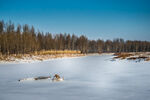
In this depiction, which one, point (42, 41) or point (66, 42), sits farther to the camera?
point (66, 42)

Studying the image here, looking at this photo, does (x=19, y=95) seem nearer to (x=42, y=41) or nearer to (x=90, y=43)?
(x=42, y=41)

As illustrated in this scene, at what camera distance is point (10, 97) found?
16.5ft

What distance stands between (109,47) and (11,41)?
88482 mm

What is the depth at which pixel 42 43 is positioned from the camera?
225ft

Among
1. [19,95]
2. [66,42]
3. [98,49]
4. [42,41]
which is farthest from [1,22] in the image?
[98,49]

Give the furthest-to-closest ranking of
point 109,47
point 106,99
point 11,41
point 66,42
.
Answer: point 109,47, point 66,42, point 11,41, point 106,99

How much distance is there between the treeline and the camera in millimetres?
43031

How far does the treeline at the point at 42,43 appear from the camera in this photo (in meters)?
43.0

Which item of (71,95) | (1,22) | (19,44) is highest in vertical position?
(1,22)

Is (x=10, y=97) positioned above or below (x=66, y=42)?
below

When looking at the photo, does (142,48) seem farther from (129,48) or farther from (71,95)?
(71,95)

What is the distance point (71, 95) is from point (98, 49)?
A: 4124 inches

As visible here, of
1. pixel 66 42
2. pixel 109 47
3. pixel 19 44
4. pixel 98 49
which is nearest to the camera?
pixel 19 44

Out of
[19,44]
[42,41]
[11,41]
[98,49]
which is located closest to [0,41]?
[11,41]
